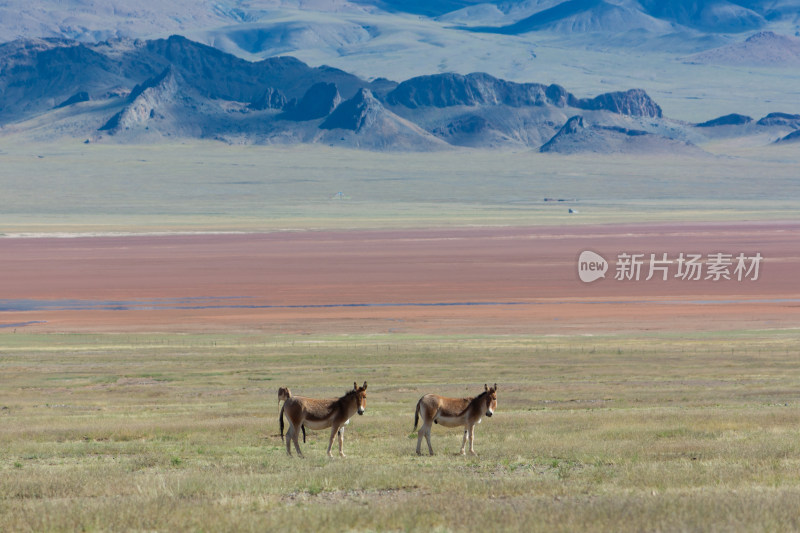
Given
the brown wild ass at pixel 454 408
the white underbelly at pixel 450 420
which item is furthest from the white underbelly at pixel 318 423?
the white underbelly at pixel 450 420

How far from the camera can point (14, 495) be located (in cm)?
1287

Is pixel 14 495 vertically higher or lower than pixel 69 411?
higher

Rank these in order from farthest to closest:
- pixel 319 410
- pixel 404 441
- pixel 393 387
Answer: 1. pixel 393 387
2. pixel 404 441
3. pixel 319 410

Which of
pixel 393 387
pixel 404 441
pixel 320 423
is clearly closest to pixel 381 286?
pixel 393 387

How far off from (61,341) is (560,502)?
32652mm

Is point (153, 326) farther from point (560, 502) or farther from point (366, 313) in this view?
point (560, 502)

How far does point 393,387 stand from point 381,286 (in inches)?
1508

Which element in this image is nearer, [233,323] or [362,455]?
[362,455]

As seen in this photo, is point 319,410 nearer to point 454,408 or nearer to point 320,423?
point 320,423

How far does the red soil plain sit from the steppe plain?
0.38 meters

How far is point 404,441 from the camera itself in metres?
18.3

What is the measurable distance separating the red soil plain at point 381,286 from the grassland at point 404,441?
10.1m

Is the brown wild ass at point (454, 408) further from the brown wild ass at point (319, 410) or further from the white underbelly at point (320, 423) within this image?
the white underbelly at point (320, 423)

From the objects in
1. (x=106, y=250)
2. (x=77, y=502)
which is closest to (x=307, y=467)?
(x=77, y=502)
